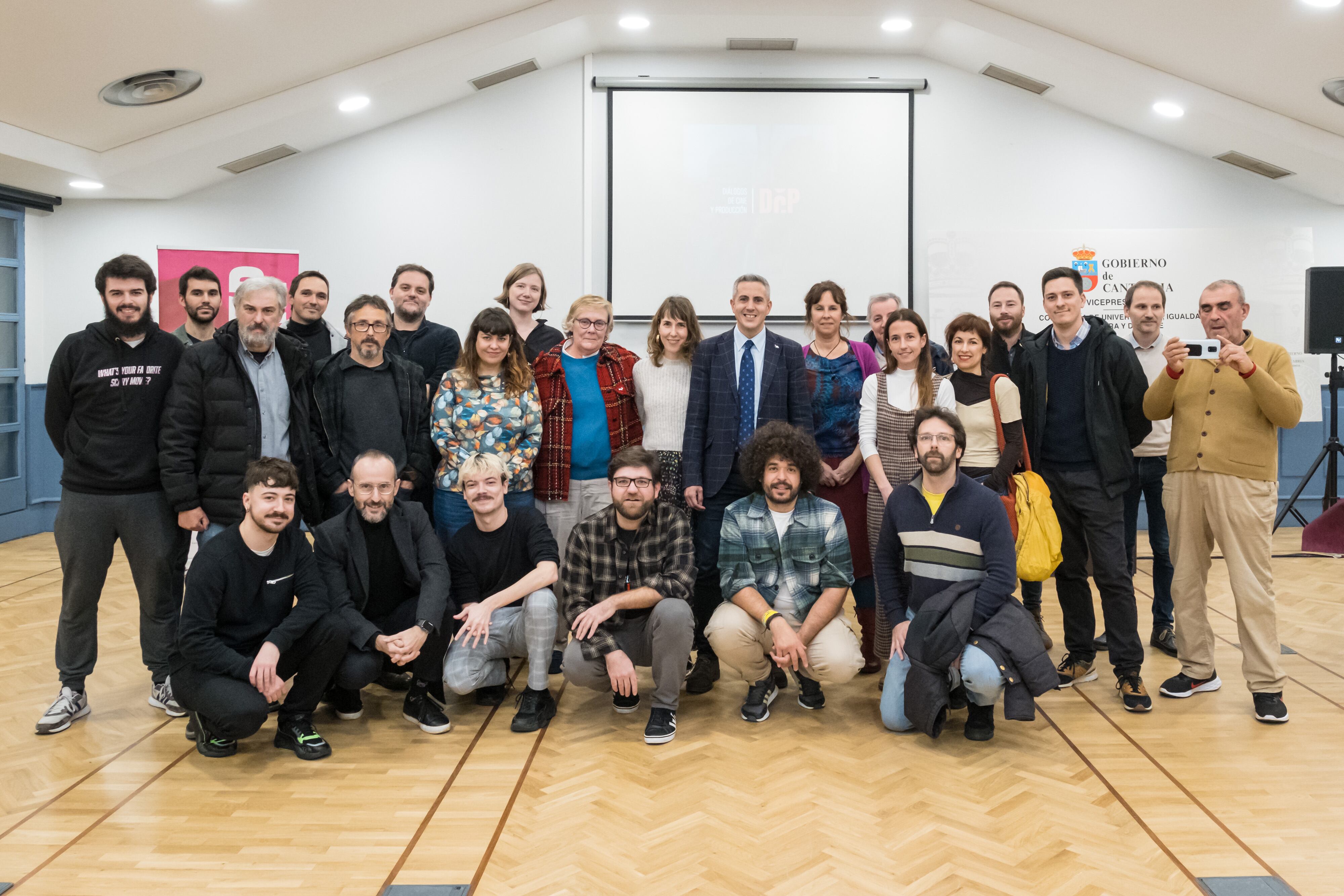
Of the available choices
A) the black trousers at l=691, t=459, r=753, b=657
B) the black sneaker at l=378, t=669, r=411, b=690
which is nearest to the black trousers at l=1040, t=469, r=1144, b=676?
the black trousers at l=691, t=459, r=753, b=657

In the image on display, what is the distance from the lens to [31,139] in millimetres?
6012

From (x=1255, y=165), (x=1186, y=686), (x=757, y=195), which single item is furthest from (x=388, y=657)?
(x=1255, y=165)

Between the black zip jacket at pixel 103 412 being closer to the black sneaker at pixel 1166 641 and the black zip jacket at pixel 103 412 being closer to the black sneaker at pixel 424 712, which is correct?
the black sneaker at pixel 424 712

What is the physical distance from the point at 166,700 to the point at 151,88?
4.14 m

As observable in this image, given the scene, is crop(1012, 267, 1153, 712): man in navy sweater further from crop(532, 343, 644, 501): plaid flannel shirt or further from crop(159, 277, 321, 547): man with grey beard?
crop(159, 277, 321, 547): man with grey beard

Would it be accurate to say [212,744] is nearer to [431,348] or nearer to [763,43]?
[431,348]

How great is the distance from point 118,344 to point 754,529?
7.88ft

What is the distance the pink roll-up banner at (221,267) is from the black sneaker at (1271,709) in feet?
21.5

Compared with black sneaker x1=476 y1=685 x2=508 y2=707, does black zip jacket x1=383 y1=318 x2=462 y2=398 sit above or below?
above

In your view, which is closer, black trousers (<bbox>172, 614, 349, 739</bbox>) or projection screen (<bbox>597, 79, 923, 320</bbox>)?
black trousers (<bbox>172, 614, 349, 739</bbox>)

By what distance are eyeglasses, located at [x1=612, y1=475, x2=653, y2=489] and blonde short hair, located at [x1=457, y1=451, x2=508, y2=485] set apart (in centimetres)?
45

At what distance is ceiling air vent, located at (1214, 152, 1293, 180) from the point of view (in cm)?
694

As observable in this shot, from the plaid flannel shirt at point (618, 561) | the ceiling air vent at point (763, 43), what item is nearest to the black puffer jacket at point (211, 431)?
the plaid flannel shirt at point (618, 561)

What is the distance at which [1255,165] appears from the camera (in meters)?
7.07
